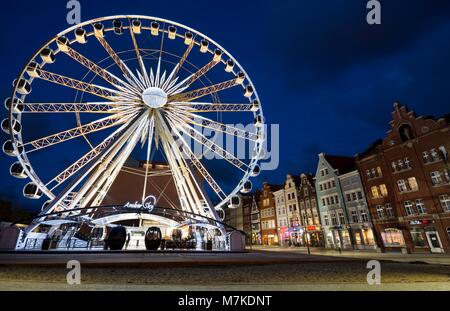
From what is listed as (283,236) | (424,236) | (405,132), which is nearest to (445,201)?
(424,236)

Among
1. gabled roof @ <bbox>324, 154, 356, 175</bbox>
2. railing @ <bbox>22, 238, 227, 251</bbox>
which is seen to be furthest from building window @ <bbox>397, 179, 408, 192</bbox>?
railing @ <bbox>22, 238, 227, 251</bbox>

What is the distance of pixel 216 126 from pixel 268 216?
147 ft

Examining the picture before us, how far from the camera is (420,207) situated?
32.3m

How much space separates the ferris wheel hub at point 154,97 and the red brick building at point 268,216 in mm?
46861

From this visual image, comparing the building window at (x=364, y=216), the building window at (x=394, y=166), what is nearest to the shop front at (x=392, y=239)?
the building window at (x=364, y=216)

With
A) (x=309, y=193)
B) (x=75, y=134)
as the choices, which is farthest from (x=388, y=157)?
(x=75, y=134)

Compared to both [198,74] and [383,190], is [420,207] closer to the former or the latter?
[383,190]

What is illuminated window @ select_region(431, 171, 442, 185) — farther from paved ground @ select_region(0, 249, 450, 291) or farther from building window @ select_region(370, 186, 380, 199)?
paved ground @ select_region(0, 249, 450, 291)

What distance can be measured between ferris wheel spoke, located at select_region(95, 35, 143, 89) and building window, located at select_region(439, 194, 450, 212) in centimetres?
3768

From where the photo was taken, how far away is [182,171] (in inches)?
1058

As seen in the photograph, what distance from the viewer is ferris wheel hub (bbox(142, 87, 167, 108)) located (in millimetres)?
24828

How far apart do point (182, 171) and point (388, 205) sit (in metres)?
31.0

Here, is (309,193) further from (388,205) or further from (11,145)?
(11,145)
